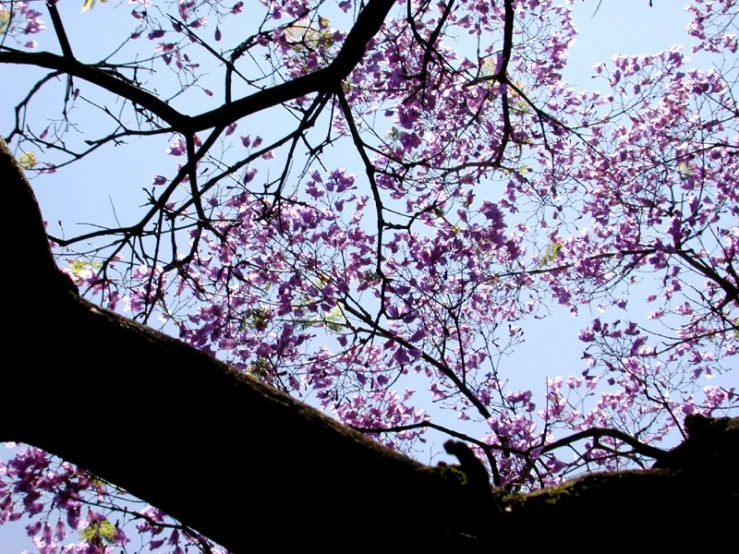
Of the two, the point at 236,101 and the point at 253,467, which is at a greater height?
the point at 236,101

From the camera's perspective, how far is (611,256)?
8.80 metres

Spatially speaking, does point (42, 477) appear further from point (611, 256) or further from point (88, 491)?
point (611, 256)

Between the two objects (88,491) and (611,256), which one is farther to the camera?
(611,256)

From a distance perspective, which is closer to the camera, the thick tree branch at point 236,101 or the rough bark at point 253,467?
the rough bark at point 253,467

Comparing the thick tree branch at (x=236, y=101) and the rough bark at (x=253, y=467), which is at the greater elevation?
the thick tree branch at (x=236, y=101)

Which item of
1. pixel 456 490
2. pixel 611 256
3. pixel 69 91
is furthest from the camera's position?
pixel 611 256

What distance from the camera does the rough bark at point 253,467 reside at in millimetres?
1550

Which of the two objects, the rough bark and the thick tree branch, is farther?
the thick tree branch

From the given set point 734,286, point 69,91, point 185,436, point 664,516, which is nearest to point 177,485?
point 185,436

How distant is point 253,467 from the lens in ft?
5.21

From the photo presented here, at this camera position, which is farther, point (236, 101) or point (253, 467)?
point (236, 101)

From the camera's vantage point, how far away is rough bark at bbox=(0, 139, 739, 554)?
1.55 meters

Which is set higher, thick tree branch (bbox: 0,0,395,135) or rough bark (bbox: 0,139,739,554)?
thick tree branch (bbox: 0,0,395,135)

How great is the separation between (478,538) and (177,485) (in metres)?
0.85
